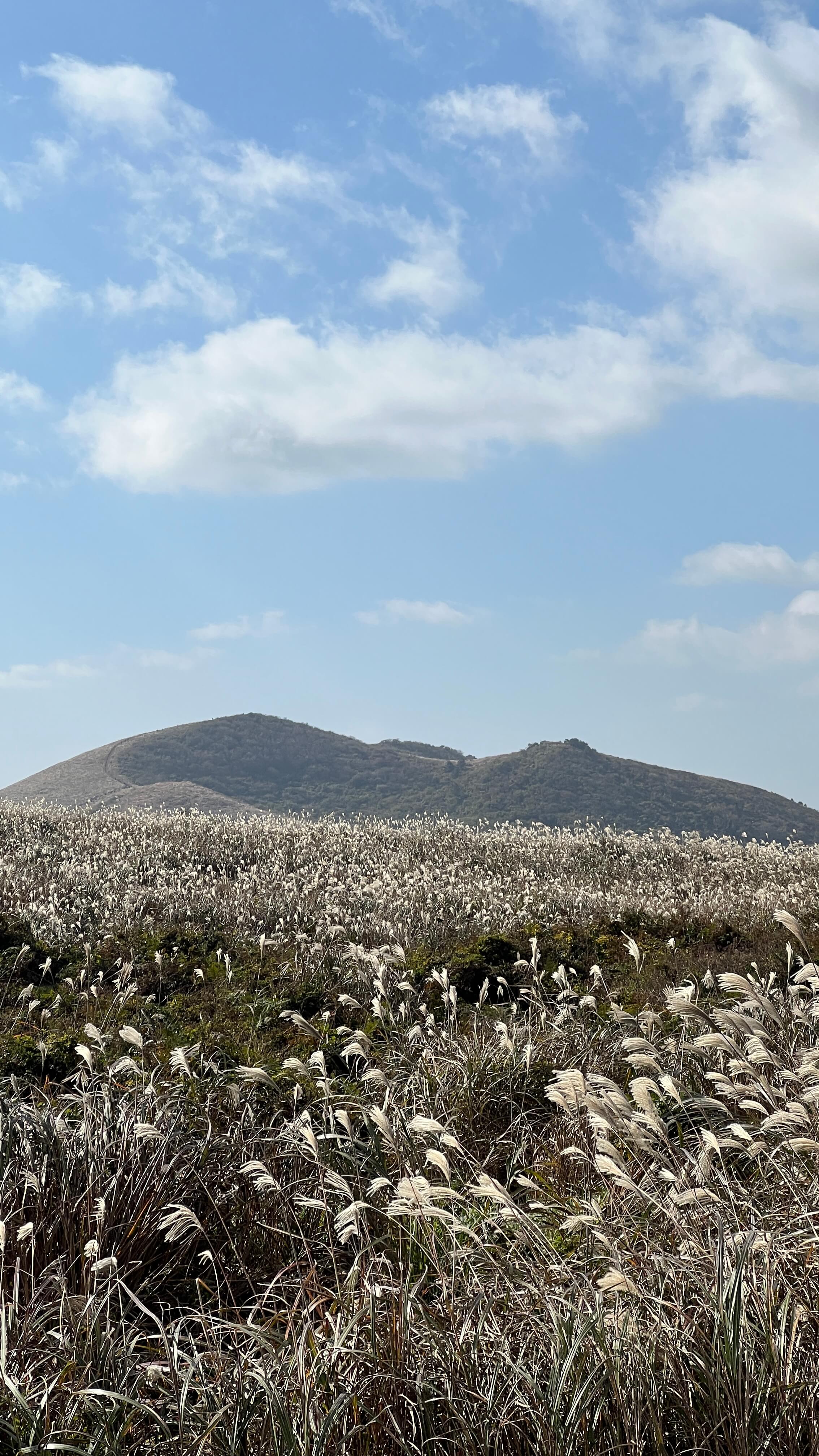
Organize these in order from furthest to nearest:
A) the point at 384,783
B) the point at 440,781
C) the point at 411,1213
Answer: the point at 384,783 → the point at 440,781 → the point at 411,1213

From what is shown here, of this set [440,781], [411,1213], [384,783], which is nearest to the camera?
[411,1213]

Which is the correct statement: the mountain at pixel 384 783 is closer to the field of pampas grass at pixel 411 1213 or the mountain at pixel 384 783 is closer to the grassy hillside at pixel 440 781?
the grassy hillside at pixel 440 781

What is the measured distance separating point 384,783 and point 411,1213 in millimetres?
73575

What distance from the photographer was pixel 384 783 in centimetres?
7656

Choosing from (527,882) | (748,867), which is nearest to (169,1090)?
(527,882)

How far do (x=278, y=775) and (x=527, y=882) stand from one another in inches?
2551

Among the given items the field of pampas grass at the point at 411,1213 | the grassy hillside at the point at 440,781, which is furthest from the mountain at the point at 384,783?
the field of pampas grass at the point at 411,1213

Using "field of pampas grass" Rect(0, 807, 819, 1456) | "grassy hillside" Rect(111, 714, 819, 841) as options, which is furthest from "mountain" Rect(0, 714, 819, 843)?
"field of pampas grass" Rect(0, 807, 819, 1456)

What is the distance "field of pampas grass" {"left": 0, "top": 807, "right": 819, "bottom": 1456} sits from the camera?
110 inches

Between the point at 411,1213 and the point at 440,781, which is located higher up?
the point at 440,781

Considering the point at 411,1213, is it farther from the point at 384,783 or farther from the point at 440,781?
the point at 384,783

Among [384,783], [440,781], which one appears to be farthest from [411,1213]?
[384,783]

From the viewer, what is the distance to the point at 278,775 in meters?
79.2

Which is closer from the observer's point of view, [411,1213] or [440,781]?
[411,1213]
